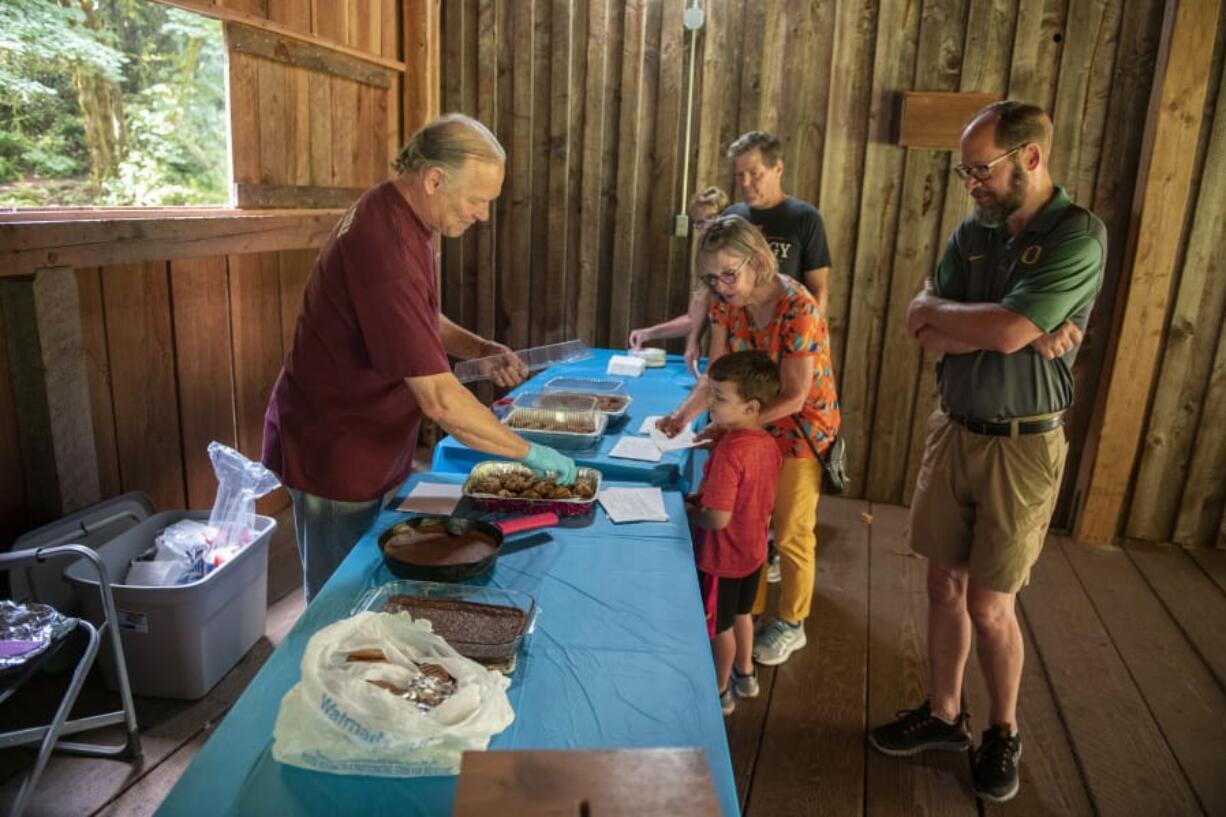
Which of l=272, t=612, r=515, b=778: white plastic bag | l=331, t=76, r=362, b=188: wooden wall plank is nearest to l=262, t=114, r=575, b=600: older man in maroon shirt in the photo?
l=272, t=612, r=515, b=778: white plastic bag

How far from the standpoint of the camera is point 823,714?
2625mm

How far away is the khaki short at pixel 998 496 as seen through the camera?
6.78 ft

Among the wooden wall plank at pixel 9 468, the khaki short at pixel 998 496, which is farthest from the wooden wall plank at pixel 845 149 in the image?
the wooden wall plank at pixel 9 468

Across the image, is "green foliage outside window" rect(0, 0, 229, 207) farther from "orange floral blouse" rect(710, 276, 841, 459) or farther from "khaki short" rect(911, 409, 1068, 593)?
"khaki short" rect(911, 409, 1068, 593)

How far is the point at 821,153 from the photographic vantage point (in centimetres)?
419

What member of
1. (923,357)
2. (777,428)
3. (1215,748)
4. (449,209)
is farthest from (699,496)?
(923,357)

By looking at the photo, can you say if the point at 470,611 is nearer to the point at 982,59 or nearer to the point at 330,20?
the point at 330,20

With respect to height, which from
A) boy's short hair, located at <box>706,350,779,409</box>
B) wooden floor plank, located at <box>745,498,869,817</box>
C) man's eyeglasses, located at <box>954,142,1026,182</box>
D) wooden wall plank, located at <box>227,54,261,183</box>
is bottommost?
wooden floor plank, located at <box>745,498,869,817</box>

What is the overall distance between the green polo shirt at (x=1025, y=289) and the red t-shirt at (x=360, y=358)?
1.31 metres

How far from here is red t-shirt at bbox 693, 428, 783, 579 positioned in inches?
84.8

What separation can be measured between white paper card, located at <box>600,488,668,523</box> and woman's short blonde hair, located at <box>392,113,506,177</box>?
86cm

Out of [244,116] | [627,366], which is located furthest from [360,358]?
[244,116]

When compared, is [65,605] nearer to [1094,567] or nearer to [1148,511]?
[1094,567]

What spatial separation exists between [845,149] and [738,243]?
7.13 ft
